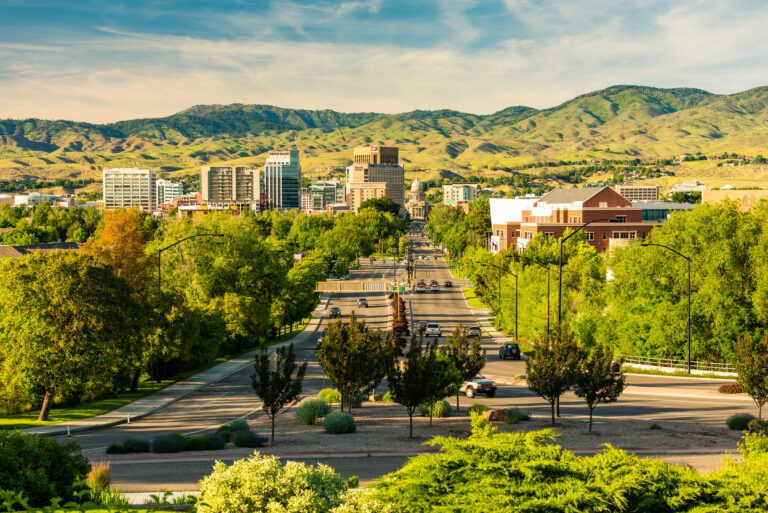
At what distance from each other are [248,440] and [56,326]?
43.6ft

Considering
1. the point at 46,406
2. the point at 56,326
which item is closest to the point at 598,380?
the point at 56,326

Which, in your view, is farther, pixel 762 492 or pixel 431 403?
pixel 431 403

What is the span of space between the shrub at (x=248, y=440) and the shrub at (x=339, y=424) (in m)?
2.84

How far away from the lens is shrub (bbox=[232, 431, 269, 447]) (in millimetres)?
26172

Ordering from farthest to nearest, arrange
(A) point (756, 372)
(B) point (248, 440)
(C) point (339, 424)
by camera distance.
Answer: (A) point (756, 372) → (C) point (339, 424) → (B) point (248, 440)

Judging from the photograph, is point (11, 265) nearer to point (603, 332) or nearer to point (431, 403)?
point (431, 403)

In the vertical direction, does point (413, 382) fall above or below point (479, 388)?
above

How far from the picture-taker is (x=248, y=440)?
26.2 meters

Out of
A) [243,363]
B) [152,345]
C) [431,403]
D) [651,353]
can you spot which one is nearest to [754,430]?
[431,403]

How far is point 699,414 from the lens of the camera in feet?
109

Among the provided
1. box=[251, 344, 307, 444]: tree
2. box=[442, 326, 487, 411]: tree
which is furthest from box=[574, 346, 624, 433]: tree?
box=[251, 344, 307, 444]: tree

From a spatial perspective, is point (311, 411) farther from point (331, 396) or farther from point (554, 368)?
point (554, 368)

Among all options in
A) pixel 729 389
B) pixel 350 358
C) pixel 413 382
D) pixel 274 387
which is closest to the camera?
pixel 274 387

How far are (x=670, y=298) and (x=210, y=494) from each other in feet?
145
